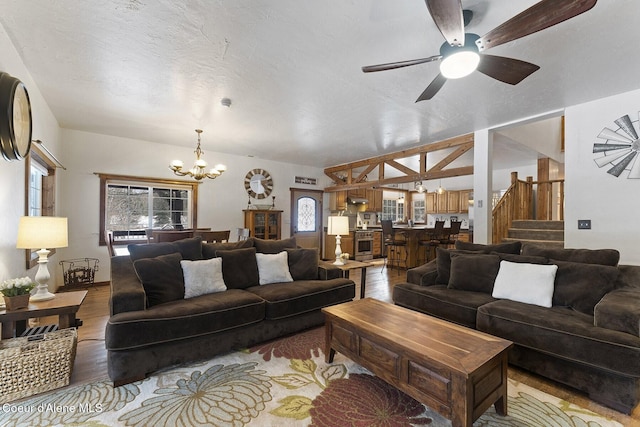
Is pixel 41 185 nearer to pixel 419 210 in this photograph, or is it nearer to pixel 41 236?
pixel 41 236

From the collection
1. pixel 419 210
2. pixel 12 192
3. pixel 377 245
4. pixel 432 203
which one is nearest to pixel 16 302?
pixel 12 192

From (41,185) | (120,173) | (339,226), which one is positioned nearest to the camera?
(339,226)

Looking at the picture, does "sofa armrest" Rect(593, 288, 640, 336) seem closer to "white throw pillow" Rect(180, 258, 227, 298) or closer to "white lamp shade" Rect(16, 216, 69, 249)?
"white throw pillow" Rect(180, 258, 227, 298)

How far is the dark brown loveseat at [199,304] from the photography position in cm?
211

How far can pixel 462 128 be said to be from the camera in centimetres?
439

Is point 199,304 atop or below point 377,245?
atop

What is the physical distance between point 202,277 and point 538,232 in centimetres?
544

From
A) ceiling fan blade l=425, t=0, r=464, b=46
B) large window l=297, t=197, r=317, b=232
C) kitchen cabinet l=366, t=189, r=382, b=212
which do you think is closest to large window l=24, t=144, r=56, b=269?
ceiling fan blade l=425, t=0, r=464, b=46

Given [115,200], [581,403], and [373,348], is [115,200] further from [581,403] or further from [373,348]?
[581,403]

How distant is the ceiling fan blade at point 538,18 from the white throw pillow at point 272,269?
2764 mm

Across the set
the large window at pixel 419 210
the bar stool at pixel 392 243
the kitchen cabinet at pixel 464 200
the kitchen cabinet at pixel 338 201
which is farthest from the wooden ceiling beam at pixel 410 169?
the large window at pixel 419 210

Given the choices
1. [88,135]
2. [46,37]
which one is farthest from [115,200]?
[46,37]

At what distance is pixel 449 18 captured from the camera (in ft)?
5.19

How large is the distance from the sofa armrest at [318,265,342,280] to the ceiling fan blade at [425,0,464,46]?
2625 mm
